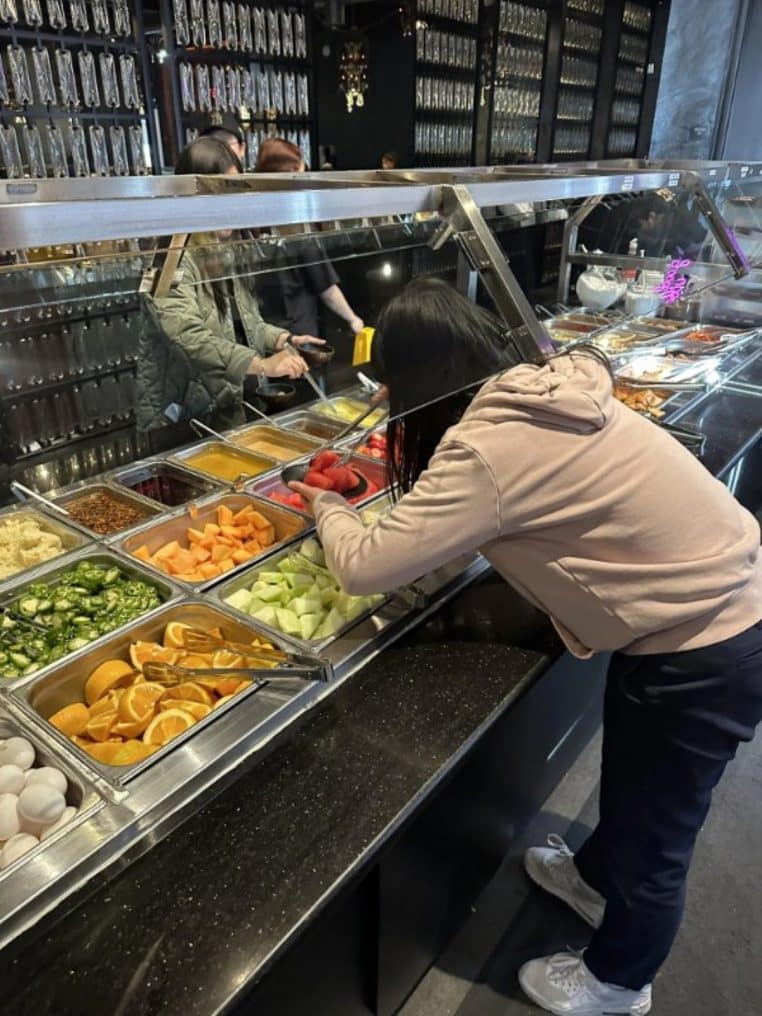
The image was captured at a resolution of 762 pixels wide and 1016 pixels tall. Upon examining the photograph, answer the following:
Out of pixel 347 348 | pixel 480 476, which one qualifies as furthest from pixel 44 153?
pixel 480 476

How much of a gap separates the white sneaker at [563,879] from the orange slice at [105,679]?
1418 millimetres

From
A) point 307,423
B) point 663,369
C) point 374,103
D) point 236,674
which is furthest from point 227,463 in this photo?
point 374,103

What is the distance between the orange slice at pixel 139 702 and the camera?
1396mm

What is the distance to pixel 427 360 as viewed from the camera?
1.54 m

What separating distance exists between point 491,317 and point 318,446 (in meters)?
0.87

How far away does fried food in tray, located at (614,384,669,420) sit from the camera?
3.05 metres

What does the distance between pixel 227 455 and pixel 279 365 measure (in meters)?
0.59

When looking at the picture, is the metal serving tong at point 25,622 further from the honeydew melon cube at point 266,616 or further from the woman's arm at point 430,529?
the woman's arm at point 430,529

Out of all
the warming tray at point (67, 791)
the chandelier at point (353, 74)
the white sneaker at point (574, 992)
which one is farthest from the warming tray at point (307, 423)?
the chandelier at point (353, 74)

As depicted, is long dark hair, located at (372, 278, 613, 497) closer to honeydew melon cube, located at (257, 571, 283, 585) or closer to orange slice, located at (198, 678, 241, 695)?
honeydew melon cube, located at (257, 571, 283, 585)

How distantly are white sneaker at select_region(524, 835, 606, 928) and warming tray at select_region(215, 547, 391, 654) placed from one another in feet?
3.57

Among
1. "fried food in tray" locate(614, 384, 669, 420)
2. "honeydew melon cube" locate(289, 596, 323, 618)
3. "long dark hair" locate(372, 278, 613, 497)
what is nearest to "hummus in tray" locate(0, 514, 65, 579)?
"honeydew melon cube" locate(289, 596, 323, 618)

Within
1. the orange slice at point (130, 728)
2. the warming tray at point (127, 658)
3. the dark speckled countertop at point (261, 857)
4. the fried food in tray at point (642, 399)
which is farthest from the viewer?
the fried food in tray at point (642, 399)

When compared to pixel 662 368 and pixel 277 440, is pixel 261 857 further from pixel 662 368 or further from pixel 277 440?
pixel 662 368
